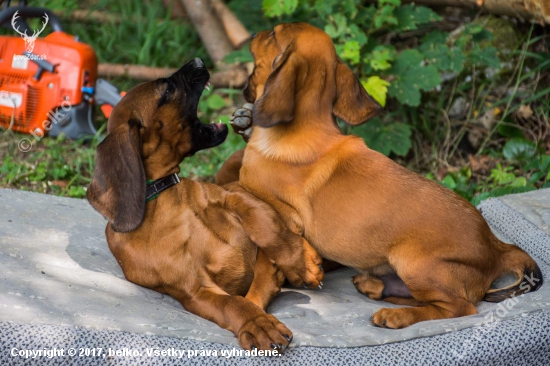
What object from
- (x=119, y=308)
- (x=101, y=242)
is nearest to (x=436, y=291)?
(x=119, y=308)

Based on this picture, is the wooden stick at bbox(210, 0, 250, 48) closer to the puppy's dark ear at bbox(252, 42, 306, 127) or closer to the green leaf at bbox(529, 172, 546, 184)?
the green leaf at bbox(529, 172, 546, 184)

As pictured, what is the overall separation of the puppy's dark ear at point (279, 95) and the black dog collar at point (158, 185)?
552 millimetres

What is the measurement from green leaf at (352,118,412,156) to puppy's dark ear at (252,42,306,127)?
224 centimetres

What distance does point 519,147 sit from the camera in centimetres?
564

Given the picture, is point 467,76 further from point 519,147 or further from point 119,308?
point 119,308

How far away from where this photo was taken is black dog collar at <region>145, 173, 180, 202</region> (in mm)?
3279

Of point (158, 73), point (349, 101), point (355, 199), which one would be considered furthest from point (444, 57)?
point (158, 73)


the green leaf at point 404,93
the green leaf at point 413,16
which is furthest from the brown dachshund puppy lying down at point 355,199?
the green leaf at point 413,16

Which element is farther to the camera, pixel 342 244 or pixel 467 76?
pixel 467 76

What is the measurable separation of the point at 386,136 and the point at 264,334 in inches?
122

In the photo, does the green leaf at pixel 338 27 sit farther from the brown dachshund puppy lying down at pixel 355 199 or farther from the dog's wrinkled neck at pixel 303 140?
the dog's wrinkled neck at pixel 303 140

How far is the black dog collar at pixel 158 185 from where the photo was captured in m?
3.28

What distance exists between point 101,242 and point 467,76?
3.73m

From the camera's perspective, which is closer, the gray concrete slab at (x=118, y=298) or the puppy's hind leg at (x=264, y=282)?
the gray concrete slab at (x=118, y=298)
